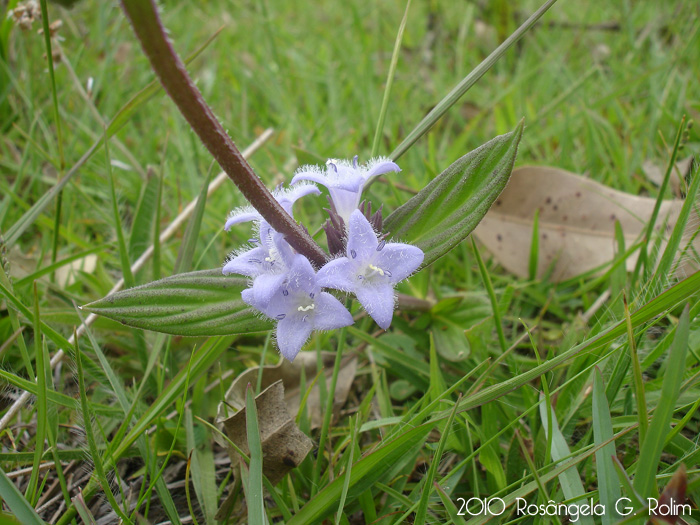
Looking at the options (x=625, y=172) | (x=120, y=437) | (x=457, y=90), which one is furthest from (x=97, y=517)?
(x=625, y=172)

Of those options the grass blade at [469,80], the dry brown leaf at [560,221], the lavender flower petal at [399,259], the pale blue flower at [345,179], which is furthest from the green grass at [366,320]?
the pale blue flower at [345,179]

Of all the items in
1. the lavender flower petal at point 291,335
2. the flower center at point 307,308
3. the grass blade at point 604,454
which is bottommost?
the grass blade at point 604,454

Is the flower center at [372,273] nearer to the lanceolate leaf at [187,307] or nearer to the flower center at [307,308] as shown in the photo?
the flower center at [307,308]

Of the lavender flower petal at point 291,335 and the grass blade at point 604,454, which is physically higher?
the lavender flower petal at point 291,335

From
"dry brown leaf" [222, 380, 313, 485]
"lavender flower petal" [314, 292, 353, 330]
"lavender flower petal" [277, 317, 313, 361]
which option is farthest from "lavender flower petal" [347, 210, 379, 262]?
"dry brown leaf" [222, 380, 313, 485]

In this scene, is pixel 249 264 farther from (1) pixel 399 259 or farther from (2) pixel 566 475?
(2) pixel 566 475

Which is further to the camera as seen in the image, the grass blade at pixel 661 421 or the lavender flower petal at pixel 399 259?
the lavender flower petal at pixel 399 259

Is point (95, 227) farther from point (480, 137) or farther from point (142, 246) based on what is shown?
point (480, 137)
